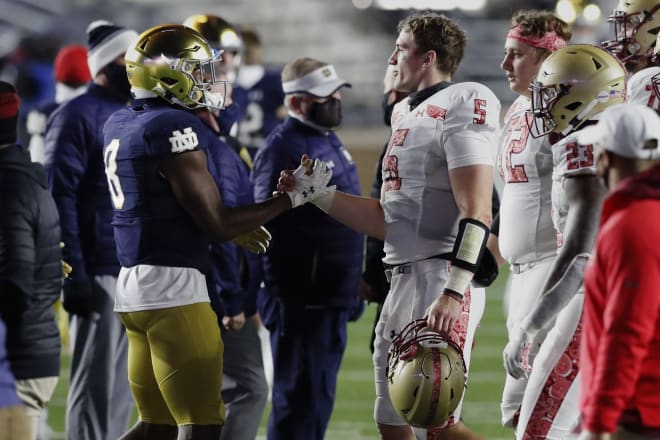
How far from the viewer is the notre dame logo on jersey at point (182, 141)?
4102 millimetres

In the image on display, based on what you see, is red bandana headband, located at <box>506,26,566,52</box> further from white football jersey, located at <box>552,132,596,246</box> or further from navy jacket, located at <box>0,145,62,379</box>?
navy jacket, located at <box>0,145,62,379</box>

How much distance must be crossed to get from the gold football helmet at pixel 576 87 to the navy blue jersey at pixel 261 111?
4.40 m

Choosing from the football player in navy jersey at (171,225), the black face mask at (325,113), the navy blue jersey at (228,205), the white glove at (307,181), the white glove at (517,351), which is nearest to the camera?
the white glove at (517,351)

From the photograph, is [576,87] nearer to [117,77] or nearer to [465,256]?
[465,256]

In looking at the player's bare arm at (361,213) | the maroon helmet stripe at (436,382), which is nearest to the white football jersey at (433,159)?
the player's bare arm at (361,213)

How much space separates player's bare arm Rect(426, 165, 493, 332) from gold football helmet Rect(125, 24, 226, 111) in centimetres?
97

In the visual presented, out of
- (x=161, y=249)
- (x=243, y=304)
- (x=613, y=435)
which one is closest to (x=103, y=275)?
(x=243, y=304)

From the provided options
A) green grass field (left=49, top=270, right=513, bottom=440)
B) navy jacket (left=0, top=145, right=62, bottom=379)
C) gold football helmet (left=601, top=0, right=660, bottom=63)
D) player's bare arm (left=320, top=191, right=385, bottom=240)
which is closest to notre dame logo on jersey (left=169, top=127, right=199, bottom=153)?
navy jacket (left=0, top=145, right=62, bottom=379)

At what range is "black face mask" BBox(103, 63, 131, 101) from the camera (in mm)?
5723

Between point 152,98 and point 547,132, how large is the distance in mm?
1427

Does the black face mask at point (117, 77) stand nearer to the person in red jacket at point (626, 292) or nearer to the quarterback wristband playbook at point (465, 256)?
the quarterback wristband playbook at point (465, 256)

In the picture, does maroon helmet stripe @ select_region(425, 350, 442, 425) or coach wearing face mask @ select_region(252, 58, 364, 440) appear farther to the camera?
coach wearing face mask @ select_region(252, 58, 364, 440)

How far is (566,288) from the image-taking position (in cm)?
363

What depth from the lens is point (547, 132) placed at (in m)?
4.07
